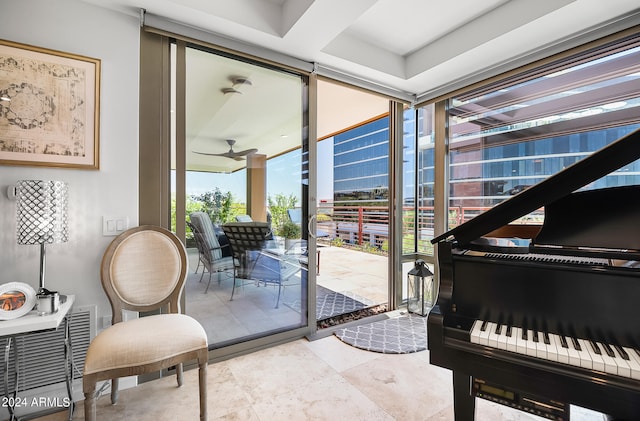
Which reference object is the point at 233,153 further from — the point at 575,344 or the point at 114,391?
the point at 575,344

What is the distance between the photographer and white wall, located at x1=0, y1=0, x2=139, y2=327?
1.63m

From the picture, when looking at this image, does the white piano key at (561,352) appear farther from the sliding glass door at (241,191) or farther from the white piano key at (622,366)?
the sliding glass door at (241,191)

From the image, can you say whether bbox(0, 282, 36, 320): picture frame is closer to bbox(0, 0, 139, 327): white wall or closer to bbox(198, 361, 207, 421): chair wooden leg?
bbox(0, 0, 139, 327): white wall

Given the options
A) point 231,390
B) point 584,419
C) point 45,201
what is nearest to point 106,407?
point 231,390

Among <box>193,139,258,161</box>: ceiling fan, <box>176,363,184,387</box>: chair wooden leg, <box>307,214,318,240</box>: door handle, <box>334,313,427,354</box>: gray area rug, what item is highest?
<box>193,139,258,161</box>: ceiling fan

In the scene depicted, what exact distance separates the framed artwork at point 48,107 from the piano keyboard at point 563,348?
2.27m

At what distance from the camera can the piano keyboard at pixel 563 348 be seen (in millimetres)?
917

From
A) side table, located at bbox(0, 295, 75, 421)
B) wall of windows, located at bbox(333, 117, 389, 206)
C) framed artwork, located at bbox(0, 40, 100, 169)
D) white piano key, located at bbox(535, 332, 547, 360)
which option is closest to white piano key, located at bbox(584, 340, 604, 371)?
white piano key, located at bbox(535, 332, 547, 360)

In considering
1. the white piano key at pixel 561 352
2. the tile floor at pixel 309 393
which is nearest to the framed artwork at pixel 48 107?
the tile floor at pixel 309 393

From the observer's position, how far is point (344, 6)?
72.4 inches

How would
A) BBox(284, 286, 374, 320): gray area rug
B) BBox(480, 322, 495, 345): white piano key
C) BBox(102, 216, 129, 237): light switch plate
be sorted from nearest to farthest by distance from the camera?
BBox(480, 322, 495, 345): white piano key < BBox(102, 216, 129, 237): light switch plate < BBox(284, 286, 374, 320): gray area rug

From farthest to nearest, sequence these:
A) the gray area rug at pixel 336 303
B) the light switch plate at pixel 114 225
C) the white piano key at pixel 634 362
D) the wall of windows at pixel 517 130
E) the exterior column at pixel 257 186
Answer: the gray area rug at pixel 336 303
the exterior column at pixel 257 186
the wall of windows at pixel 517 130
the light switch plate at pixel 114 225
the white piano key at pixel 634 362

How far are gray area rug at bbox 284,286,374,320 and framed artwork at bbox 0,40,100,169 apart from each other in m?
2.43

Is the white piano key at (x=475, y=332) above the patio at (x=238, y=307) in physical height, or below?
above
